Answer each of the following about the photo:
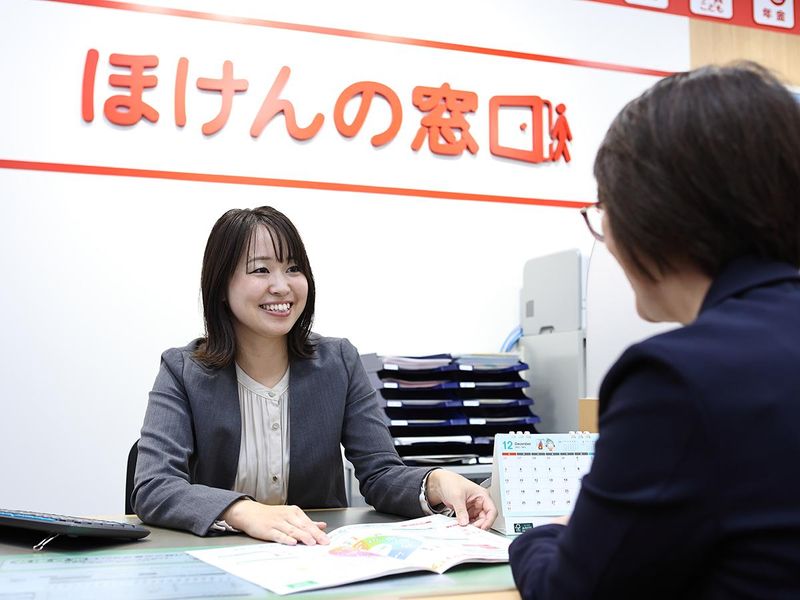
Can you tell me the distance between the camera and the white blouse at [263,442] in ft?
6.15

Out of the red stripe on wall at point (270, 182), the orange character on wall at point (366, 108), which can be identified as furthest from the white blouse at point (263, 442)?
the orange character on wall at point (366, 108)

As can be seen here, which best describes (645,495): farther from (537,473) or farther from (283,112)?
(283,112)

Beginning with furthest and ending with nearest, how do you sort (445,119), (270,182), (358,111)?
(445,119)
(358,111)
(270,182)

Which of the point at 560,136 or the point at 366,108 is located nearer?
the point at 366,108

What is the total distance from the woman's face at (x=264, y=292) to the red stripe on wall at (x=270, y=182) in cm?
98

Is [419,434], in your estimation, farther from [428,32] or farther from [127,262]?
[428,32]

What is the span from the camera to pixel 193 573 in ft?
3.78

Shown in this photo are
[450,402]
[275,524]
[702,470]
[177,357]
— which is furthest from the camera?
[450,402]

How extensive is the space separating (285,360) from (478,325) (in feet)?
4.27

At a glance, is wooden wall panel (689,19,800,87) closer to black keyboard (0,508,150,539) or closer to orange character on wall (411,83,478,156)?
orange character on wall (411,83,478,156)

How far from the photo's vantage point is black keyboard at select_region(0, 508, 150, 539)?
1.27m

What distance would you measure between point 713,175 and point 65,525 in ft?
3.49

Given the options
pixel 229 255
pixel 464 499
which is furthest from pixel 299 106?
pixel 464 499

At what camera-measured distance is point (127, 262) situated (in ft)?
8.99
